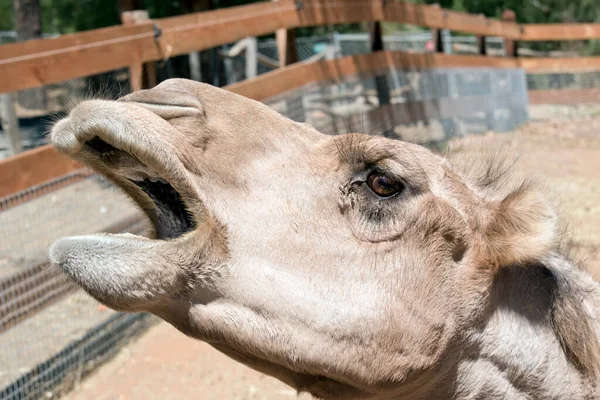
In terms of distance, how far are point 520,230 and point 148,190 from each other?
1052mm

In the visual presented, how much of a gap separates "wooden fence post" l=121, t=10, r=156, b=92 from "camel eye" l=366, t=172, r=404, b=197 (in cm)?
293

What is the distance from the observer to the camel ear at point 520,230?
207 centimetres

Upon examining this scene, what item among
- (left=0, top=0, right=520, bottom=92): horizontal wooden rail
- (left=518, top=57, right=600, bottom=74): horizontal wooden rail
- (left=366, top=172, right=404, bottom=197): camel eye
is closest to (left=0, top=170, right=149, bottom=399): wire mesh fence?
(left=0, top=0, right=520, bottom=92): horizontal wooden rail

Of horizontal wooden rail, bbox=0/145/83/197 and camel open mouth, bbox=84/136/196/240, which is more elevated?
camel open mouth, bbox=84/136/196/240

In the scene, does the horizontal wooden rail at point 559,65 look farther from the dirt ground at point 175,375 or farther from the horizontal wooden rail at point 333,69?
the dirt ground at point 175,375

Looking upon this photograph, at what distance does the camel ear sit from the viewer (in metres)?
2.07

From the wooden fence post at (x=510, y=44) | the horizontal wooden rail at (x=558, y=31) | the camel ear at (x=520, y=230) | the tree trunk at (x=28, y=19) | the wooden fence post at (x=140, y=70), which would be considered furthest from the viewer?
the tree trunk at (x=28, y=19)

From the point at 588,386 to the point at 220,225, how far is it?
1169 millimetres

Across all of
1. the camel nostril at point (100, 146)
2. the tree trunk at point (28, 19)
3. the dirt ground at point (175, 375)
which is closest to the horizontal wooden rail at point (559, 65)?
the dirt ground at point (175, 375)

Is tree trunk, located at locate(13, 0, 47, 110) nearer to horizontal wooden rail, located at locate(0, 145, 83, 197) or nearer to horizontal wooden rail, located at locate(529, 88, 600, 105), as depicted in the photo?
horizontal wooden rail, located at locate(529, 88, 600, 105)

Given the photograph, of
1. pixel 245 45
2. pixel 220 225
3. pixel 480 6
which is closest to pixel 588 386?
pixel 220 225

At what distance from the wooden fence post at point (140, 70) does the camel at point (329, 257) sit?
2.85m

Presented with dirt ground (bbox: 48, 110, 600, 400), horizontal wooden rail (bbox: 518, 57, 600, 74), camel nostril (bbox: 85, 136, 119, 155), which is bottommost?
horizontal wooden rail (bbox: 518, 57, 600, 74)

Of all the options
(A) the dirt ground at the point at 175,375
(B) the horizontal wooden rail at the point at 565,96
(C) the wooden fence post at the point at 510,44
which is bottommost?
(B) the horizontal wooden rail at the point at 565,96
